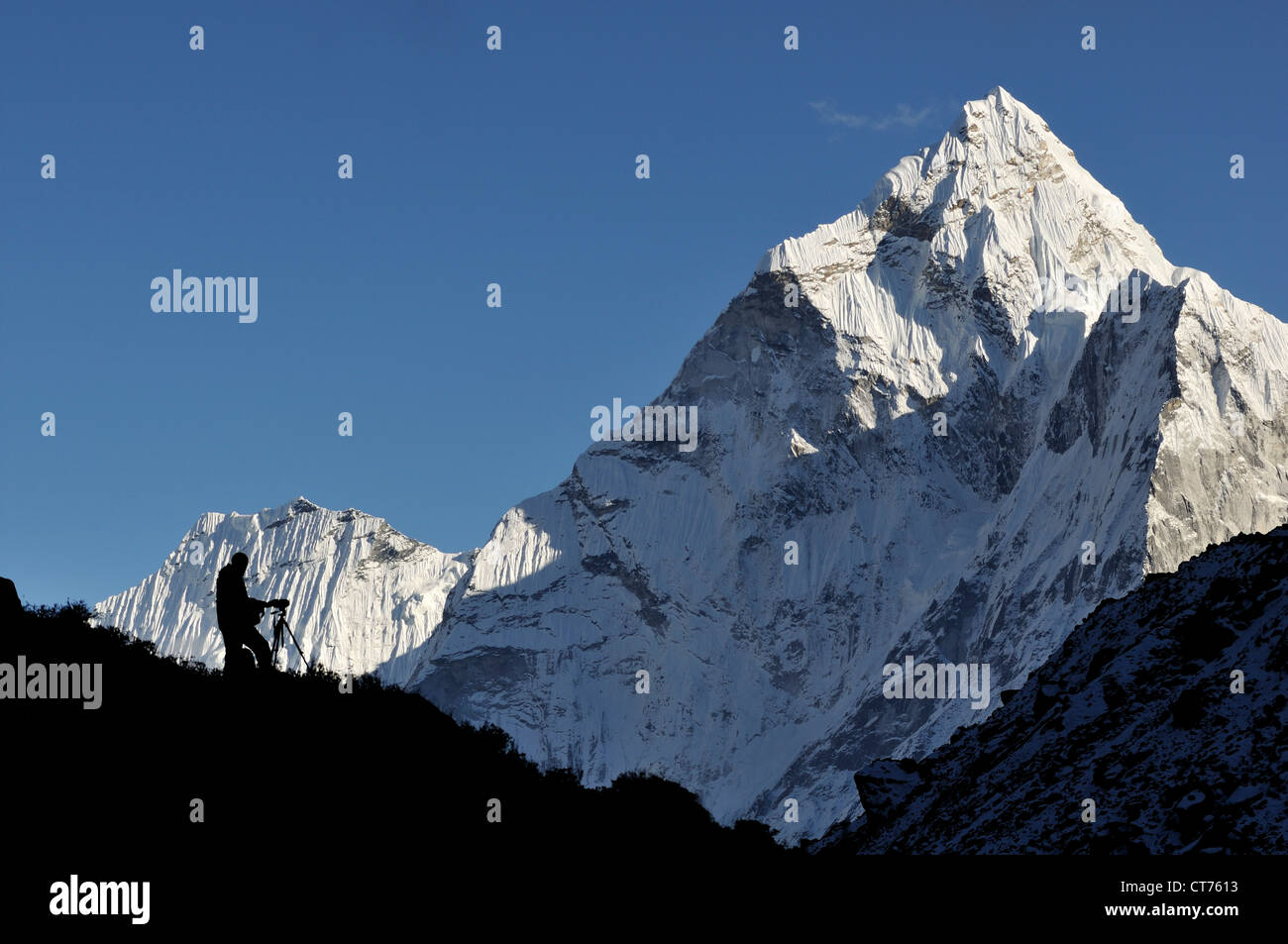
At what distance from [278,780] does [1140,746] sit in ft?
50.1

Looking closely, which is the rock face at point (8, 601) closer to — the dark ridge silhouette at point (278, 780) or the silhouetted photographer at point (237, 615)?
the dark ridge silhouette at point (278, 780)

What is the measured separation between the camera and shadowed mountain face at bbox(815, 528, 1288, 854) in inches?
1038

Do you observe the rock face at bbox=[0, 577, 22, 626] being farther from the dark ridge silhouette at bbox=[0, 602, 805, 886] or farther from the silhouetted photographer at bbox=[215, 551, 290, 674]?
the silhouetted photographer at bbox=[215, 551, 290, 674]

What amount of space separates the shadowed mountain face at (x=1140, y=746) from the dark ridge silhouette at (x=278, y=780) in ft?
18.2

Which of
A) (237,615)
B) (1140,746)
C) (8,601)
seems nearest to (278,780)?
(237,615)

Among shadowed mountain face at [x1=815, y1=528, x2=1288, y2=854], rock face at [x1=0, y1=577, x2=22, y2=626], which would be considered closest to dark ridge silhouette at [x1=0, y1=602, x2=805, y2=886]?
rock face at [x1=0, y1=577, x2=22, y2=626]

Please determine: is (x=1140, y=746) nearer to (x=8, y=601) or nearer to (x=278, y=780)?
(x=278, y=780)

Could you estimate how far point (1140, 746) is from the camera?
29281mm

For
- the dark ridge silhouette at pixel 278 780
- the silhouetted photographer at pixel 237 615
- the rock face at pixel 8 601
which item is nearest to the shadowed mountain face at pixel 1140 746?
the dark ridge silhouette at pixel 278 780

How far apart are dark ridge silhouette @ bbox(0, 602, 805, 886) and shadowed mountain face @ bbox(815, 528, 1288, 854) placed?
5.55m

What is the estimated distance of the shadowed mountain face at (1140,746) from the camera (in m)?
26.4
